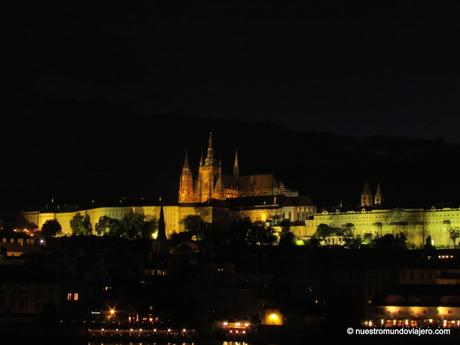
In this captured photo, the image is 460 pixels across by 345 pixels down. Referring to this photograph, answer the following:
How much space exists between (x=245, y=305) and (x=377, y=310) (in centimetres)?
930

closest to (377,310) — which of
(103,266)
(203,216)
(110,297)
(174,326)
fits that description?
(174,326)

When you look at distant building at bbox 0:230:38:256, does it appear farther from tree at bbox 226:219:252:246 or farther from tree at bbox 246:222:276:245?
tree at bbox 246:222:276:245

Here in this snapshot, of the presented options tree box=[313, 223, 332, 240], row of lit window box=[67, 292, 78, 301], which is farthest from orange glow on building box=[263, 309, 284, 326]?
tree box=[313, 223, 332, 240]

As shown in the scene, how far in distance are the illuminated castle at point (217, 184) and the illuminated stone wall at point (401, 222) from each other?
1642 centimetres

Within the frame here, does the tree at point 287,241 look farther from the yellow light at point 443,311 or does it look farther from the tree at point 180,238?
the yellow light at point 443,311

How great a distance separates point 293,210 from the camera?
15075 centimetres

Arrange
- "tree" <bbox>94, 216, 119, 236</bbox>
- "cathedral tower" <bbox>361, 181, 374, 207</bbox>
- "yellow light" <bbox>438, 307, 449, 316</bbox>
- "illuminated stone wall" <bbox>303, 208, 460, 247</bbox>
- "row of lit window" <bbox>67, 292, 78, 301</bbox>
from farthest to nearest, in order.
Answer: "cathedral tower" <bbox>361, 181, 374, 207</bbox> → "tree" <bbox>94, 216, 119, 236</bbox> → "illuminated stone wall" <bbox>303, 208, 460, 247</bbox> → "row of lit window" <bbox>67, 292, 78, 301</bbox> → "yellow light" <bbox>438, 307, 449, 316</bbox>

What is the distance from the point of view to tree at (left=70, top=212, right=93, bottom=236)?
474 ft

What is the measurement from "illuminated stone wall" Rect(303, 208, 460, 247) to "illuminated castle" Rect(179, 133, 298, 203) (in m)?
16.4

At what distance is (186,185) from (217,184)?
6234 mm

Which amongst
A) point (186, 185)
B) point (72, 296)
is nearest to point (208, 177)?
point (186, 185)

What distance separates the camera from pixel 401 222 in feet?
465


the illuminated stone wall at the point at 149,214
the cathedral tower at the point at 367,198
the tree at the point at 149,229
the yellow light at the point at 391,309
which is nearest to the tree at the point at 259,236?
the tree at the point at 149,229

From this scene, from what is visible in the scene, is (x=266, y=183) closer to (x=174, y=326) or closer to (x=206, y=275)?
(x=206, y=275)
